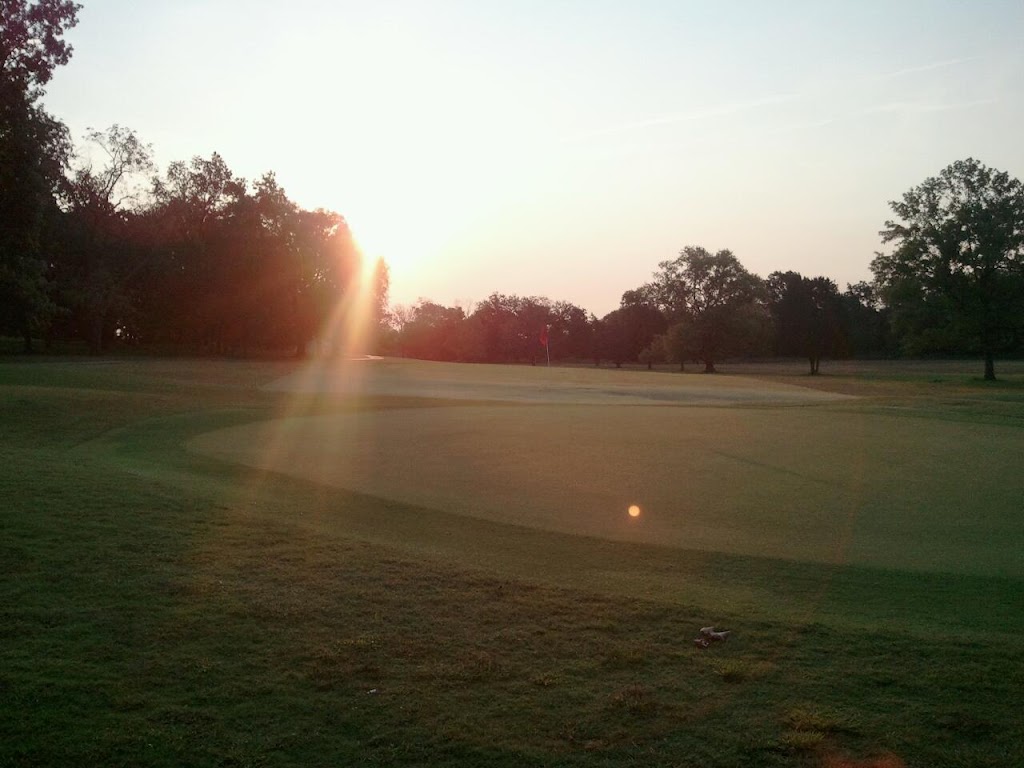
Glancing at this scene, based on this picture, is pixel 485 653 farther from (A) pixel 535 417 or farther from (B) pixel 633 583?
(A) pixel 535 417

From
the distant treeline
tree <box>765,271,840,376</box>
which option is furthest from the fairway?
tree <box>765,271,840,376</box>

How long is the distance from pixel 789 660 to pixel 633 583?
76.6 inches

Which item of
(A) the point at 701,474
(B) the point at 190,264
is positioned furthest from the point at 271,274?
(A) the point at 701,474

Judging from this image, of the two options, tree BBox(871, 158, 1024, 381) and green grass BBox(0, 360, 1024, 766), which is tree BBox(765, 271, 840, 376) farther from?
green grass BBox(0, 360, 1024, 766)

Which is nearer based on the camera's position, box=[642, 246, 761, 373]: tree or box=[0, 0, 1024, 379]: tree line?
box=[0, 0, 1024, 379]: tree line

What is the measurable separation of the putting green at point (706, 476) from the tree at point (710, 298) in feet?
232

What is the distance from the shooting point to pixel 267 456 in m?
15.5

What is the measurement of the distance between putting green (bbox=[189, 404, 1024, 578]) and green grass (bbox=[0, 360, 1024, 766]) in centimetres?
18

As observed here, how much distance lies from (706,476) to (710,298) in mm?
85998

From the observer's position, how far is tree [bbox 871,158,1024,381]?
193ft

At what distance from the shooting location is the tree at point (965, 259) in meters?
59.0

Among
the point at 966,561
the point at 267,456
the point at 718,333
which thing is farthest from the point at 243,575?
the point at 718,333

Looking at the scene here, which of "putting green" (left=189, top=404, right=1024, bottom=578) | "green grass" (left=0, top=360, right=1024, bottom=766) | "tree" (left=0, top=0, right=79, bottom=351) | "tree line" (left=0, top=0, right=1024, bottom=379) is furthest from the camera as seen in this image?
"tree line" (left=0, top=0, right=1024, bottom=379)

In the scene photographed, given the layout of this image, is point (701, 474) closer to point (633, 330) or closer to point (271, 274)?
point (271, 274)
